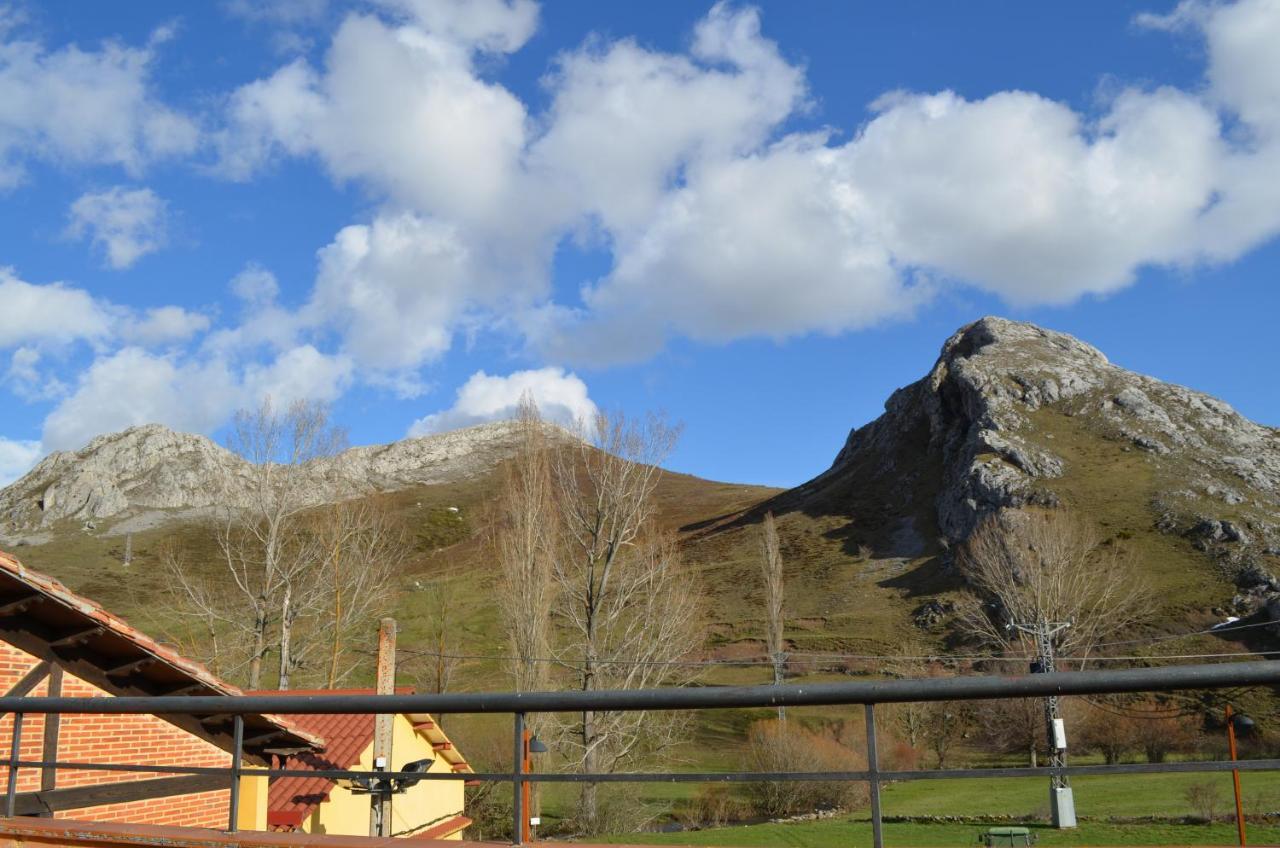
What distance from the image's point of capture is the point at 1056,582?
40625 mm

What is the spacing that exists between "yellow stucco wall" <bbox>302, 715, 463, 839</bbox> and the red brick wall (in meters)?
4.63

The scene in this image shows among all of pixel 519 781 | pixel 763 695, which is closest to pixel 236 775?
pixel 519 781

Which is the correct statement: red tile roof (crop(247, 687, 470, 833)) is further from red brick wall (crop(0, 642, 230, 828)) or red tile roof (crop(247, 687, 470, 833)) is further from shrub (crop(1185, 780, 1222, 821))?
shrub (crop(1185, 780, 1222, 821))

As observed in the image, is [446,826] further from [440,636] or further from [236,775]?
[440,636]

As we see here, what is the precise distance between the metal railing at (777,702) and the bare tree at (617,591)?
24.6 metres

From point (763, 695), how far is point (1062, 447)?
268 feet

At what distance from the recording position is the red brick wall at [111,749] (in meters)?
9.56

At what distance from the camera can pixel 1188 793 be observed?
21.5 m

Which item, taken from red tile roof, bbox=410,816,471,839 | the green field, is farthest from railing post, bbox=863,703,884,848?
red tile roof, bbox=410,816,471,839

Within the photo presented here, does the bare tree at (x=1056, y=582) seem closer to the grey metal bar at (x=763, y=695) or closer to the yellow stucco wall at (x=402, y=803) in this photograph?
the yellow stucco wall at (x=402, y=803)

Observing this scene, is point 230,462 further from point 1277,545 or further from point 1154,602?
point 1277,545

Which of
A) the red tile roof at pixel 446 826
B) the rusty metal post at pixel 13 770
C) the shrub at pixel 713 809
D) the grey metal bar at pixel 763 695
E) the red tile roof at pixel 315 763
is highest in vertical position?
the grey metal bar at pixel 763 695

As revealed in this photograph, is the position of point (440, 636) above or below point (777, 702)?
above

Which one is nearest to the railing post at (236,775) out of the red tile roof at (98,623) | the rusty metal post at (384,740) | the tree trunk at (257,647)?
the red tile roof at (98,623)
